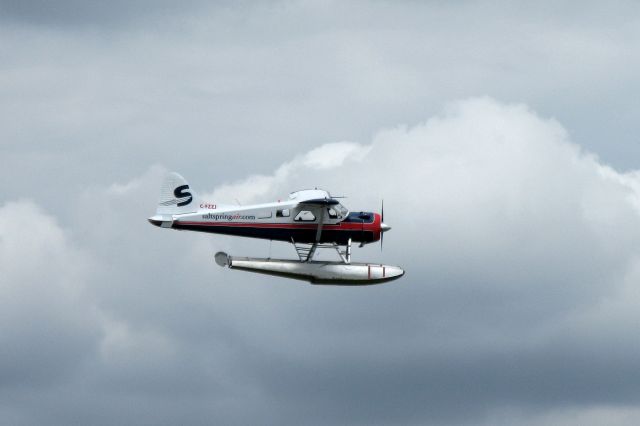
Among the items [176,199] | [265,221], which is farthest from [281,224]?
[176,199]

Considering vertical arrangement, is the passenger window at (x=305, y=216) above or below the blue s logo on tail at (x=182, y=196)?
below

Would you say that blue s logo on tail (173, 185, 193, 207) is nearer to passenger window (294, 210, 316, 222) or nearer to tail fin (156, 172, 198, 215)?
tail fin (156, 172, 198, 215)

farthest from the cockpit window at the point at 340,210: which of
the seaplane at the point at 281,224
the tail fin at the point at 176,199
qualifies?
the tail fin at the point at 176,199

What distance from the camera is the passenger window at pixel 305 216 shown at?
91.2 metres

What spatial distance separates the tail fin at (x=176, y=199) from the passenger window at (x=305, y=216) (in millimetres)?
6463

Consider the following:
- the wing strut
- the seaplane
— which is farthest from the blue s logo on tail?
the wing strut

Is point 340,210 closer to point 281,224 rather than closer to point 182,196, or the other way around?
point 281,224

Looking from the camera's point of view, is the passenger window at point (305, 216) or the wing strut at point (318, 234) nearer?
the passenger window at point (305, 216)

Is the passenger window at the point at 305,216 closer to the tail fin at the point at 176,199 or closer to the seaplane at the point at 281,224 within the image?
the seaplane at the point at 281,224

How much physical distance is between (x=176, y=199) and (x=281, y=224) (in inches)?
266

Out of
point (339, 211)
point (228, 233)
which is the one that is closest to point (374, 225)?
point (339, 211)

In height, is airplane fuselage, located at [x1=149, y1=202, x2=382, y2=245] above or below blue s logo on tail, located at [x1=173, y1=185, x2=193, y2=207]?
below

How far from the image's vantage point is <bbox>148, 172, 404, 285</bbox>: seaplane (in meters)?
90.6

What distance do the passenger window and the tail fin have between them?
21.2ft
